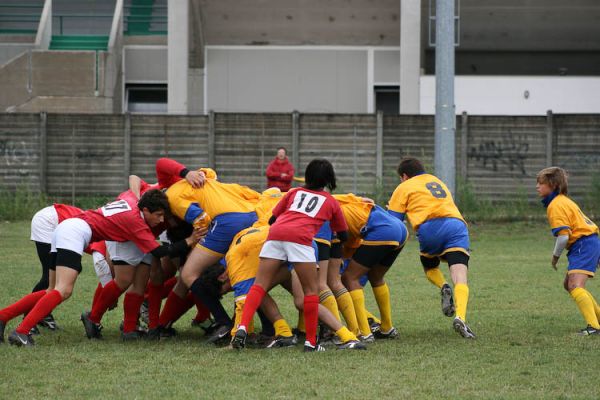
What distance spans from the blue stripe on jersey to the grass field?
1.13 m

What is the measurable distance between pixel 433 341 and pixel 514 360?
115 cm

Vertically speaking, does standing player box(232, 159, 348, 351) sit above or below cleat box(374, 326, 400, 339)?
above

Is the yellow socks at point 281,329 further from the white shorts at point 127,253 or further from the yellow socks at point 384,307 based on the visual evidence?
the white shorts at point 127,253

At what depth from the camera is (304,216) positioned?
8.62 meters

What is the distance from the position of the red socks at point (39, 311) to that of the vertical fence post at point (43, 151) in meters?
14.9

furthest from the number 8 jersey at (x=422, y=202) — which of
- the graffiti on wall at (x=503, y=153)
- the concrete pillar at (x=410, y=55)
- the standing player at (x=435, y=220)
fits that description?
the concrete pillar at (x=410, y=55)

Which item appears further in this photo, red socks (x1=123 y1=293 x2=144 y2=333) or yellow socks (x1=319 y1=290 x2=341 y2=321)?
red socks (x1=123 y1=293 x2=144 y2=333)

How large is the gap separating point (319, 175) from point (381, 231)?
105cm

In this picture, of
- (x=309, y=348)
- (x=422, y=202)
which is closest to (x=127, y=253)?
(x=309, y=348)

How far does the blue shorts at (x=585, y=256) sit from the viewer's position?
9797 mm

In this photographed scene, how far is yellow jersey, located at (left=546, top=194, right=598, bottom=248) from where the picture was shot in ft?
32.0

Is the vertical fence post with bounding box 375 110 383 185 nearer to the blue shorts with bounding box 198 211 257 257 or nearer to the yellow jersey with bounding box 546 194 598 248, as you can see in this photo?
the yellow jersey with bounding box 546 194 598 248

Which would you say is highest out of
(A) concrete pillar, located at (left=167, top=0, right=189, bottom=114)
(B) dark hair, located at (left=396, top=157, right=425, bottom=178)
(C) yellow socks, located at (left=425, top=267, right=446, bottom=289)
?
(A) concrete pillar, located at (left=167, top=0, right=189, bottom=114)

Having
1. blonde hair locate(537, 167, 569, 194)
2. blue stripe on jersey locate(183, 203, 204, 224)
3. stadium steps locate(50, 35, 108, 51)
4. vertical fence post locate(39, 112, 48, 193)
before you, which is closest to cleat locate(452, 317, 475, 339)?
blonde hair locate(537, 167, 569, 194)
